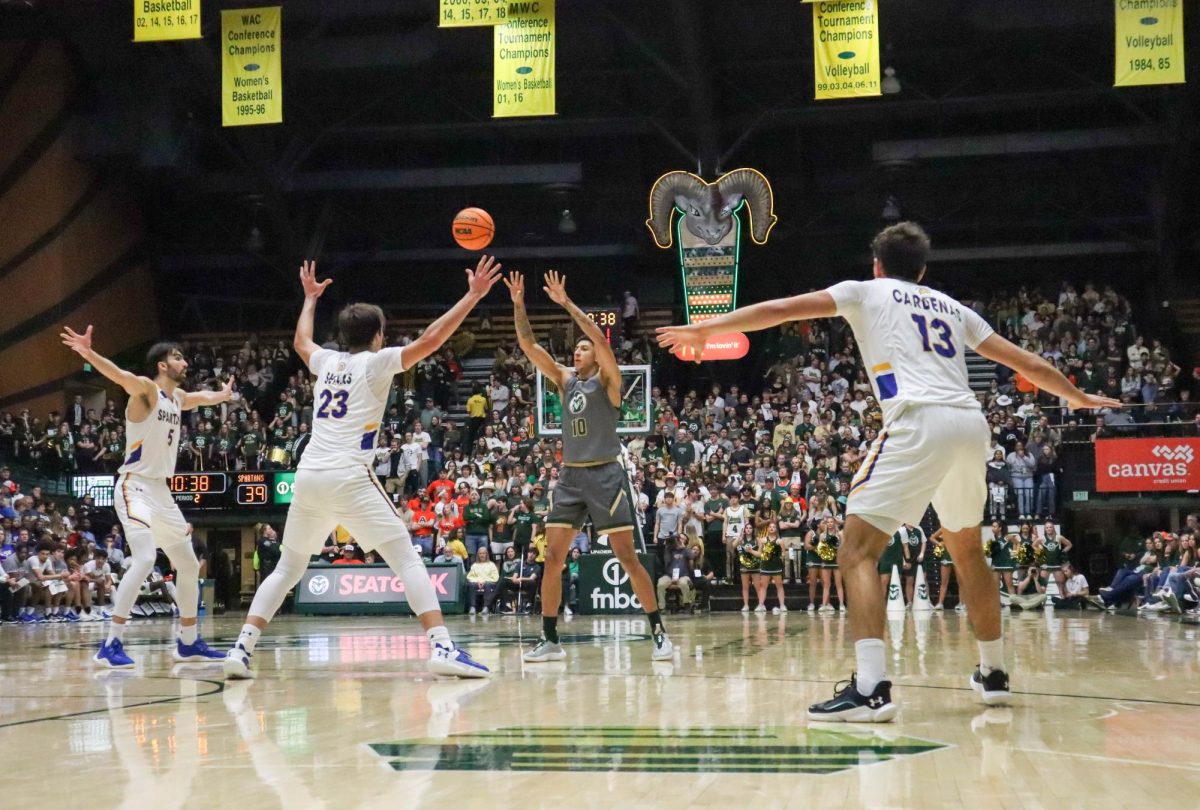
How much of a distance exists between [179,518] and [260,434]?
1813 centimetres

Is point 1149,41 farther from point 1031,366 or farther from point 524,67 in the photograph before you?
point 1031,366

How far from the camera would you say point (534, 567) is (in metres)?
20.4

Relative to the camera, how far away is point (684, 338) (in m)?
5.26

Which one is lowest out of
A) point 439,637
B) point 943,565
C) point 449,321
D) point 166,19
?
point 943,565

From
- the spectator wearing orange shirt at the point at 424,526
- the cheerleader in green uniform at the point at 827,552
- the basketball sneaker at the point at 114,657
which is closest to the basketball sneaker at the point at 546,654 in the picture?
the basketball sneaker at the point at 114,657

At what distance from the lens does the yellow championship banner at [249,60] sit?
65.9 ft

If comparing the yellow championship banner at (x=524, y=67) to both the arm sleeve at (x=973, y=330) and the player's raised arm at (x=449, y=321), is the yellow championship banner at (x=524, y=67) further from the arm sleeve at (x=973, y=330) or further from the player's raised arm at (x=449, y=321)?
the arm sleeve at (x=973, y=330)

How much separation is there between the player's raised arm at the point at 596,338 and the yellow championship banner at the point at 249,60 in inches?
516

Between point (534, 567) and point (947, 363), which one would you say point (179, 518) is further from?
point (534, 567)

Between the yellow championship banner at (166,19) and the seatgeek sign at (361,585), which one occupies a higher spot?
the yellow championship banner at (166,19)

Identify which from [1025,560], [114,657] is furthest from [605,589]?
[114,657]

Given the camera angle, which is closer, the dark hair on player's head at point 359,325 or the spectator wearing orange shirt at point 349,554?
the dark hair on player's head at point 359,325

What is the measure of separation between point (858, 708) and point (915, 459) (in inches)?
42.3

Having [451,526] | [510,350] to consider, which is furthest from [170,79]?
[451,526]
